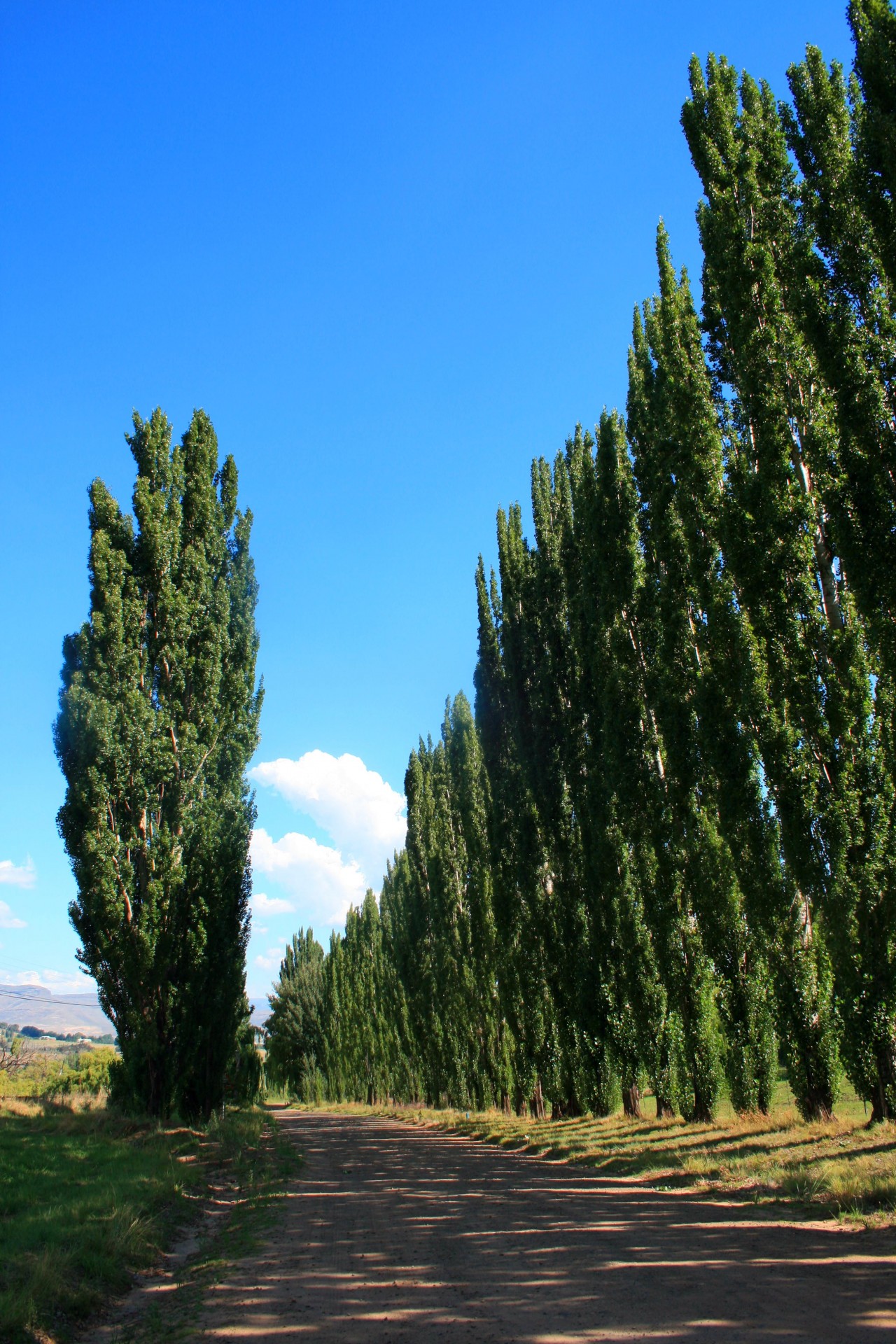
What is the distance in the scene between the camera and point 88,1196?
8.45 metres

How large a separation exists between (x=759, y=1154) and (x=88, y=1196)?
736 cm

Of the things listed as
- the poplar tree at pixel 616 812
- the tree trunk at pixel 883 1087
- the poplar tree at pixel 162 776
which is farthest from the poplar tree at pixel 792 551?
the poplar tree at pixel 162 776

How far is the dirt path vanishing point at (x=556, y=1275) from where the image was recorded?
4.05 meters

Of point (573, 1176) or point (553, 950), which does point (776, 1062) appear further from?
point (553, 950)

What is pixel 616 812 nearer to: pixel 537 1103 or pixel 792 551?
pixel 792 551

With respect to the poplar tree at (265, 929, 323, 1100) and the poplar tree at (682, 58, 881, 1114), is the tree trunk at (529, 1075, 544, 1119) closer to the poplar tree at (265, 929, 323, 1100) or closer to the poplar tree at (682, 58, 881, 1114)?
the poplar tree at (682, 58, 881, 1114)

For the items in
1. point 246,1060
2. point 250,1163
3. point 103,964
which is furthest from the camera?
point 246,1060

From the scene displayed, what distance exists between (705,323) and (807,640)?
17.3 ft

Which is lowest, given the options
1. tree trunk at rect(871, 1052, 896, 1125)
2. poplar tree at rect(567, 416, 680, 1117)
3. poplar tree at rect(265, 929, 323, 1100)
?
poplar tree at rect(265, 929, 323, 1100)

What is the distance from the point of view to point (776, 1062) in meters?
12.3

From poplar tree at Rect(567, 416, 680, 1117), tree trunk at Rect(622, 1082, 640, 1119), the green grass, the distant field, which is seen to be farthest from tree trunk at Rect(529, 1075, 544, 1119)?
the green grass

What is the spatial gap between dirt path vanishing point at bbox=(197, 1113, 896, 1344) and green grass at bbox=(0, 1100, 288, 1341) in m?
1.05

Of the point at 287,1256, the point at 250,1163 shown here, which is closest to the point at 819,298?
the point at 287,1256

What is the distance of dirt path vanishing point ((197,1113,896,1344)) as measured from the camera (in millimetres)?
4051
